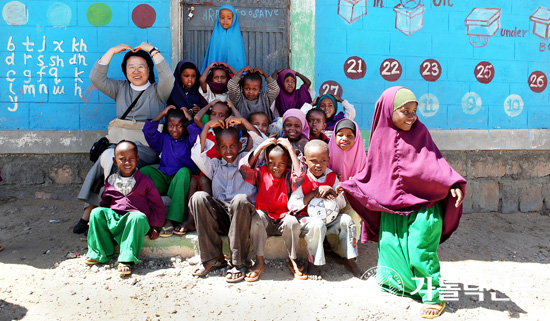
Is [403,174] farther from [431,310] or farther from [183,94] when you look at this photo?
[183,94]

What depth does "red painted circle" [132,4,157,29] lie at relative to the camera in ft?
15.8

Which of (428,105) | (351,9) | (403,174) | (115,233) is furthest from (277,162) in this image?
(428,105)

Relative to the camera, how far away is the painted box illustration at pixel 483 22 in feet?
Answer: 17.5

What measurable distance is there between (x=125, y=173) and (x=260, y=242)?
1.28 m

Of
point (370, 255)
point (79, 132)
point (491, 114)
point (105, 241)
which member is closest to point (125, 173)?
point (105, 241)

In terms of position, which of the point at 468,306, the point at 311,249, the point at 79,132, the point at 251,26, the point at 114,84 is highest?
the point at 251,26

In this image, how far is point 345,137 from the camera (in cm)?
364

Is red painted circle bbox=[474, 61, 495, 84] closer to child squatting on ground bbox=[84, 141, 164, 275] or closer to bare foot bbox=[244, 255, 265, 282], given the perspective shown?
bare foot bbox=[244, 255, 265, 282]

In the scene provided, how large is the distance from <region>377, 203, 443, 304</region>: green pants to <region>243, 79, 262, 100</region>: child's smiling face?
195cm

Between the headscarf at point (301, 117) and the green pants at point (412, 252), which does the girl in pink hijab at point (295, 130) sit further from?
the green pants at point (412, 252)

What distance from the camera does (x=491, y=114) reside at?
5445mm

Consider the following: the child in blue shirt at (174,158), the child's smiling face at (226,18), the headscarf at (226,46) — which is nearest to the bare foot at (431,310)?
the child in blue shirt at (174,158)

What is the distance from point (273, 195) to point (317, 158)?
493 millimetres

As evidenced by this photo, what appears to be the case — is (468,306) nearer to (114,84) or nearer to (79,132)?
(114,84)
